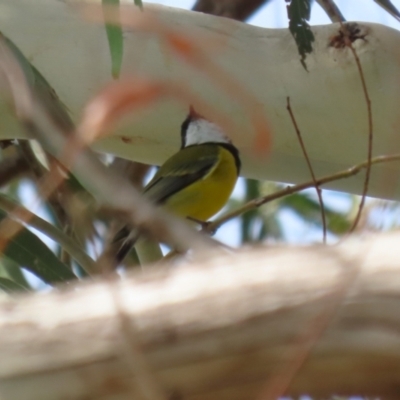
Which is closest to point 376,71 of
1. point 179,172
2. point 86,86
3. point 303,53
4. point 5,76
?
point 303,53

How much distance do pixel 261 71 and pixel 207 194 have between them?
0.59m

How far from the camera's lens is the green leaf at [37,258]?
1.37 m

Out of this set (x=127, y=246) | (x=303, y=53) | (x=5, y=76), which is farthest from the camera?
(x=127, y=246)

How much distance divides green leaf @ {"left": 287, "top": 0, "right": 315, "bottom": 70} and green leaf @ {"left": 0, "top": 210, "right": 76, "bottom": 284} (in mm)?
503

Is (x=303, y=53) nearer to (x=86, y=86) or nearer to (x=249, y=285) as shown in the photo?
(x=86, y=86)

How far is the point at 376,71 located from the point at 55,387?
1.02 meters

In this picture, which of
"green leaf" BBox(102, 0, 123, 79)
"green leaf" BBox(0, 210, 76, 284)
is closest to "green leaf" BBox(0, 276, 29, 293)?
"green leaf" BBox(0, 210, 76, 284)

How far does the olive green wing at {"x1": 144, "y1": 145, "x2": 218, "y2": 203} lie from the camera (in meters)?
1.86

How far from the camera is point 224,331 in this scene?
0.37 metres

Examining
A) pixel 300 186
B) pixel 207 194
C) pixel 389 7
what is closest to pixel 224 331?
pixel 300 186

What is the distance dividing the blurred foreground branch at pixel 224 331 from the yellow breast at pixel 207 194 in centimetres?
148

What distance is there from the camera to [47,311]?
38cm

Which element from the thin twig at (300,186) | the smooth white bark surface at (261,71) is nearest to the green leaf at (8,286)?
the smooth white bark surface at (261,71)

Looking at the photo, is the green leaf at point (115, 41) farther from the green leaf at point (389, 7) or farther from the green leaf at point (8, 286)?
the green leaf at point (389, 7)
